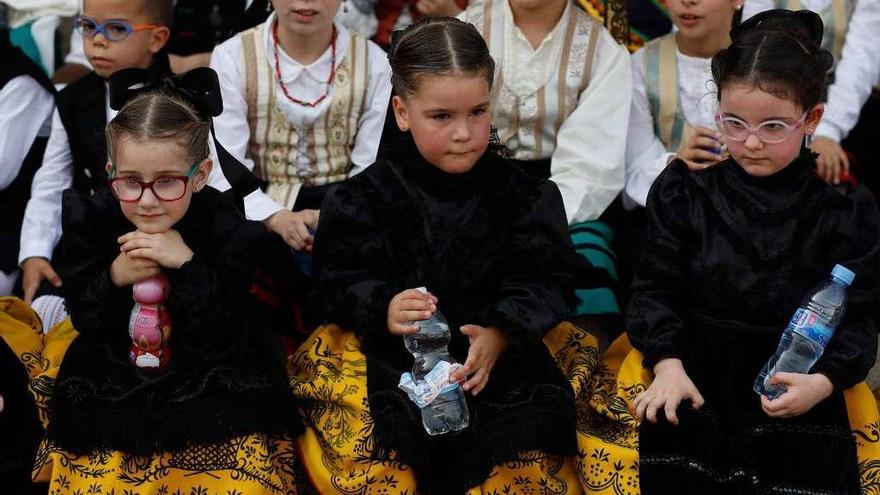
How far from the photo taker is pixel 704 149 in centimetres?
357

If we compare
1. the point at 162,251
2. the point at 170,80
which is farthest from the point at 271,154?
the point at 162,251

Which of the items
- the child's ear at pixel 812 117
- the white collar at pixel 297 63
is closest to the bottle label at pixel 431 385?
the child's ear at pixel 812 117

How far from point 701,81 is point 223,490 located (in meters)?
1.95

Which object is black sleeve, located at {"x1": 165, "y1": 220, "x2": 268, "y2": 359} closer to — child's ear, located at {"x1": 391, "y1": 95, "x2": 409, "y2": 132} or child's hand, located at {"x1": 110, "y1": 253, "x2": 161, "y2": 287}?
child's hand, located at {"x1": 110, "y1": 253, "x2": 161, "y2": 287}

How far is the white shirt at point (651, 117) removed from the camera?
3824 millimetres

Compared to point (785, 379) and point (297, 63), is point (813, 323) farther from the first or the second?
point (297, 63)

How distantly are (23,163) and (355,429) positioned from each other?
164 centimetres

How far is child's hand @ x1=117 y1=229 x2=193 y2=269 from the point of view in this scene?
2975 mm

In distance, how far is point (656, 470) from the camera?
2908mm

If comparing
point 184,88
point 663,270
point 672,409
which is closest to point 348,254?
point 184,88

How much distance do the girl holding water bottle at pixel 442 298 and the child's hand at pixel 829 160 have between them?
106 centimetres

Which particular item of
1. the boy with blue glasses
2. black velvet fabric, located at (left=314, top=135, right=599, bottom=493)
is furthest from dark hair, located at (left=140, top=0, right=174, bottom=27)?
black velvet fabric, located at (left=314, top=135, right=599, bottom=493)

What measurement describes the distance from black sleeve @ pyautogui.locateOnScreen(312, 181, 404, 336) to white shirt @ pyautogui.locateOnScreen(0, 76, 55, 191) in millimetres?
1261

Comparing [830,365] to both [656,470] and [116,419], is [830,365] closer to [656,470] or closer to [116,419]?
[656,470]
